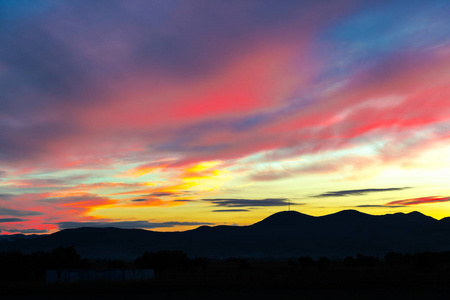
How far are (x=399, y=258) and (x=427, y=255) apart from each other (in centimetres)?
4670

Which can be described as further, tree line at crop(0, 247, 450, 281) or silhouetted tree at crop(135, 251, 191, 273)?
silhouetted tree at crop(135, 251, 191, 273)

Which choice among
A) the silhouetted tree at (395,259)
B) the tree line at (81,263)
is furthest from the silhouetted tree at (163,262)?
the silhouetted tree at (395,259)

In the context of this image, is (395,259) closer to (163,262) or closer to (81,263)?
(163,262)

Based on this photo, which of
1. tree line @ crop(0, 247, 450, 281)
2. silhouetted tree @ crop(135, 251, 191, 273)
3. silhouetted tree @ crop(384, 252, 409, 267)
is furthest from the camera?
silhouetted tree @ crop(384, 252, 409, 267)

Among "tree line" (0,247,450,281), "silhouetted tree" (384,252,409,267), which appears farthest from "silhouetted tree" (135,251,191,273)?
"silhouetted tree" (384,252,409,267)

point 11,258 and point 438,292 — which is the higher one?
point 11,258

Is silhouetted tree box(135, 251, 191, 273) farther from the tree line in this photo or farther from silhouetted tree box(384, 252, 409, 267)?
silhouetted tree box(384, 252, 409, 267)

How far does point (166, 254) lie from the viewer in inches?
5413

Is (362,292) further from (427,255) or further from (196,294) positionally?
(427,255)

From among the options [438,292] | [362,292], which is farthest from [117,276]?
[438,292]

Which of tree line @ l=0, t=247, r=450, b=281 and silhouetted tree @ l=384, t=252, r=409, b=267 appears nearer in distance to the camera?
tree line @ l=0, t=247, r=450, b=281

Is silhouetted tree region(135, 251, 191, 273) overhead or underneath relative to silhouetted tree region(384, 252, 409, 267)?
overhead

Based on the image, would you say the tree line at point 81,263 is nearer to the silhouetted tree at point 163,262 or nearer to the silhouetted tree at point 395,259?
the silhouetted tree at point 163,262

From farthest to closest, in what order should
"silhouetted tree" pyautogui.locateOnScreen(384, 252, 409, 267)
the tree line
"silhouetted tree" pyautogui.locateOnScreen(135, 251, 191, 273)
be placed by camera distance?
"silhouetted tree" pyautogui.locateOnScreen(384, 252, 409, 267) < "silhouetted tree" pyautogui.locateOnScreen(135, 251, 191, 273) < the tree line
